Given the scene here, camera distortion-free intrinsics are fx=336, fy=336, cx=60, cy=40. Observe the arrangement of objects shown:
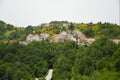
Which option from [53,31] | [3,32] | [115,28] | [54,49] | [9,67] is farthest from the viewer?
[3,32]

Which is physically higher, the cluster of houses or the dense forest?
the cluster of houses

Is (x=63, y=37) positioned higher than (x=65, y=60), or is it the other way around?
(x=63, y=37)

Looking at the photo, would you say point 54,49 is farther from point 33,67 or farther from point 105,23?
point 105,23

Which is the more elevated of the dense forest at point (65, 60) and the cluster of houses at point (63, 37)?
the cluster of houses at point (63, 37)

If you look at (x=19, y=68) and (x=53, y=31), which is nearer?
(x=19, y=68)

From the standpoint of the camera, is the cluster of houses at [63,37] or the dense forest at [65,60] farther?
the cluster of houses at [63,37]

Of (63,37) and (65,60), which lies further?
(63,37)

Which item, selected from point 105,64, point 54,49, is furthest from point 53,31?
point 105,64

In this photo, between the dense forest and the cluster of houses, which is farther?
the cluster of houses
